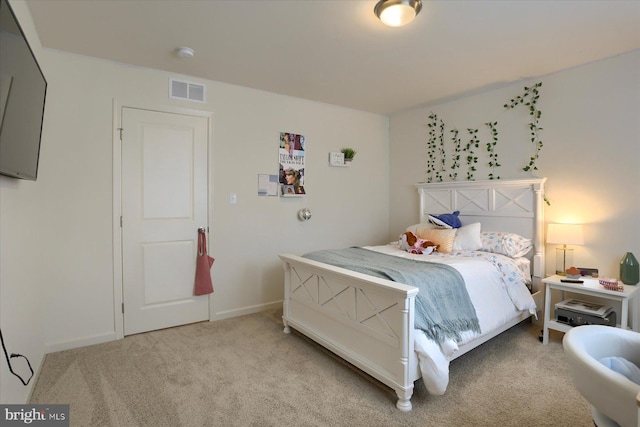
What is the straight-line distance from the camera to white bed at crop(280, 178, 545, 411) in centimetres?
198

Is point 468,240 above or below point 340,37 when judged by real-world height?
below

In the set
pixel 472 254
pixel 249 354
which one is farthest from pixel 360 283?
pixel 472 254

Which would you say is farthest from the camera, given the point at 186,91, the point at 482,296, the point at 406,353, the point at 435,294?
the point at 186,91

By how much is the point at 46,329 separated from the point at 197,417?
1.70m

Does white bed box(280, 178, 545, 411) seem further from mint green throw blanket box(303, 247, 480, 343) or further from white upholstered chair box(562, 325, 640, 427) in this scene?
white upholstered chair box(562, 325, 640, 427)

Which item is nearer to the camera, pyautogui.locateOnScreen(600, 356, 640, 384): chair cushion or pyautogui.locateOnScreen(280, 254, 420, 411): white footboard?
pyautogui.locateOnScreen(600, 356, 640, 384): chair cushion

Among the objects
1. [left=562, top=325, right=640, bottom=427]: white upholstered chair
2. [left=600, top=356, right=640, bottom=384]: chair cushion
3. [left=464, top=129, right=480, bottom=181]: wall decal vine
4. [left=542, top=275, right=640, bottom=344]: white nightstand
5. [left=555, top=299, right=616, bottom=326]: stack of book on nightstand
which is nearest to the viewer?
[left=562, top=325, right=640, bottom=427]: white upholstered chair

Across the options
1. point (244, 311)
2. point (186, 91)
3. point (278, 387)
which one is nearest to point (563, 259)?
point (278, 387)

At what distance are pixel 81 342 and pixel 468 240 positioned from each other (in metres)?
3.68

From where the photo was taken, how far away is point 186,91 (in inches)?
130

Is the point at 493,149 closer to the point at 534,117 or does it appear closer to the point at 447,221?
the point at 534,117

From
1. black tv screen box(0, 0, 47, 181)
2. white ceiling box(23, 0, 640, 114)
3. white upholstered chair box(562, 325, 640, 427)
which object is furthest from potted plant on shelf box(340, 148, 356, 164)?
white upholstered chair box(562, 325, 640, 427)

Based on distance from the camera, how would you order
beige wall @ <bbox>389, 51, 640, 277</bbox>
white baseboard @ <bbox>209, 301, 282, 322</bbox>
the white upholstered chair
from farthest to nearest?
white baseboard @ <bbox>209, 301, 282, 322</bbox>
beige wall @ <bbox>389, 51, 640, 277</bbox>
the white upholstered chair

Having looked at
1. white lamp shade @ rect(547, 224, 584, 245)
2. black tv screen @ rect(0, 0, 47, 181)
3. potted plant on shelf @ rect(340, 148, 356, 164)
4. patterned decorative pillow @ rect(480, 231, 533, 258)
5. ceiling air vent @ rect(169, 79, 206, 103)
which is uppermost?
ceiling air vent @ rect(169, 79, 206, 103)
